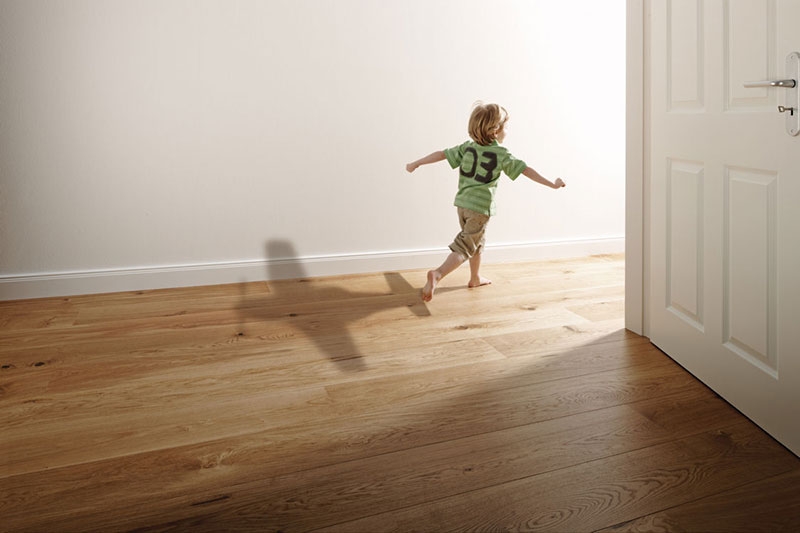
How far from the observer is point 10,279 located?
3.10m

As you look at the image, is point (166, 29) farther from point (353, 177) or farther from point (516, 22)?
point (516, 22)

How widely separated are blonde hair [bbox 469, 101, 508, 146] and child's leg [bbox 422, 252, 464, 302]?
0.53 m

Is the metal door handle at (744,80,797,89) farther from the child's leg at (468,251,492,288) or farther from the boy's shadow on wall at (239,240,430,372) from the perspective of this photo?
the child's leg at (468,251,492,288)

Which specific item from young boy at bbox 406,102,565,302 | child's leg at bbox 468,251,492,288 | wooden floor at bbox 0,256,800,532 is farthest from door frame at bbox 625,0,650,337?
child's leg at bbox 468,251,492,288

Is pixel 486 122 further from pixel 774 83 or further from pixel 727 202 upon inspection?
pixel 774 83

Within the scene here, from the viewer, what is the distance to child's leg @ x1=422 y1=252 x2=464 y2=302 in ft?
9.66

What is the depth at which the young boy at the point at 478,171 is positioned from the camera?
3021 mm

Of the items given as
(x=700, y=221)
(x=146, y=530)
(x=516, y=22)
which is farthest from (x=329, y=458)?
(x=516, y=22)

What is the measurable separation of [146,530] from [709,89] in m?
1.79

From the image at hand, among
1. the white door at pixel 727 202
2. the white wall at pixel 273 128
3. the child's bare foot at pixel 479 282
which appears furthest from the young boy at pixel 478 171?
the white door at pixel 727 202

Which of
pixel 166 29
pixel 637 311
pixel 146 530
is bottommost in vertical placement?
pixel 146 530

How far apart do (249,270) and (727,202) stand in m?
2.25

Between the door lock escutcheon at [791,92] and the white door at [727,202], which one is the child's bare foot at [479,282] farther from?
the door lock escutcheon at [791,92]

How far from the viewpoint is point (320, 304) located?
3.00 meters
